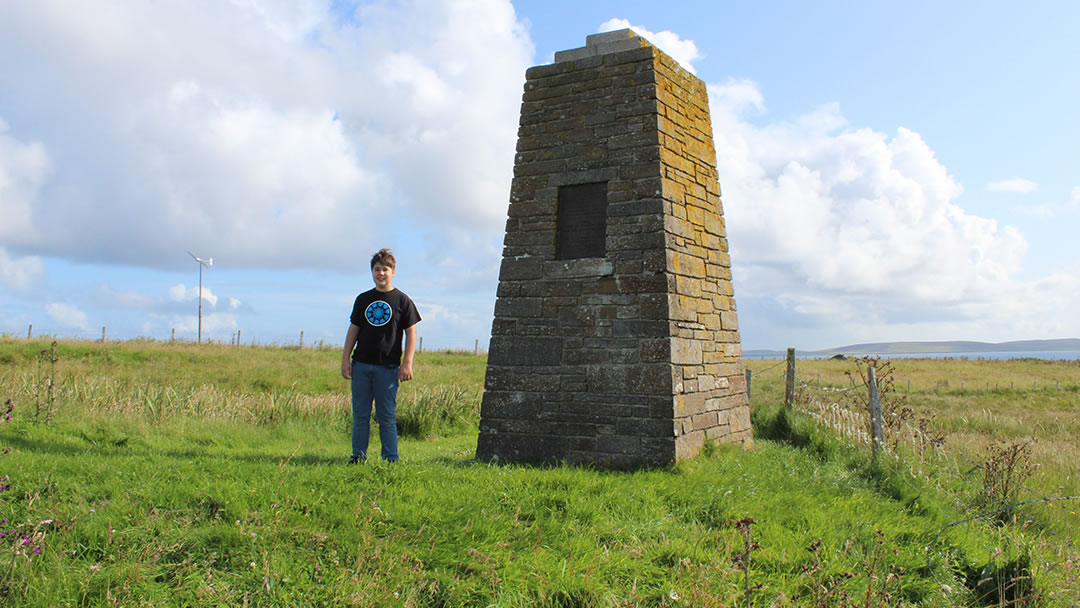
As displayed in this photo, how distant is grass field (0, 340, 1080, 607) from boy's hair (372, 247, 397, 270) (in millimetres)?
1891

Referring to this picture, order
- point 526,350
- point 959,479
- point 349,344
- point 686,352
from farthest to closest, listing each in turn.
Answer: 1. point 526,350
2. point 686,352
3. point 959,479
4. point 349,344

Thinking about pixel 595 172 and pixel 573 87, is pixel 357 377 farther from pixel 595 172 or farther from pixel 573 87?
pixel 573 87

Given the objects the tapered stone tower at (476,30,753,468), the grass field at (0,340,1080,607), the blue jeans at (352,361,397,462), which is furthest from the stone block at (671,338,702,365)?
the blue jeans at (352,361,397,462)

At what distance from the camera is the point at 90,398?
34.3 feet

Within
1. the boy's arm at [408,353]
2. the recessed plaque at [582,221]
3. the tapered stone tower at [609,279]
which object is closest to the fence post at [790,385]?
the tapered stone tower at [609,279]

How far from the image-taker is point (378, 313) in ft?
20.6

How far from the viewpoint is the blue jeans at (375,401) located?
6.28 meters

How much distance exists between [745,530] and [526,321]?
176 inches

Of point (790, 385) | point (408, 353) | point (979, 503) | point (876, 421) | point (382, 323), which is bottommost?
point (979, 503)

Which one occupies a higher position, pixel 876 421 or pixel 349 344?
pixel 349 344

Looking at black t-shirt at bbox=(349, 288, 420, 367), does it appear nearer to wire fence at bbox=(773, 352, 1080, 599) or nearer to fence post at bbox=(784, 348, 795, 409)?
wire fence at bbox=(773, 352, 1080, 599)

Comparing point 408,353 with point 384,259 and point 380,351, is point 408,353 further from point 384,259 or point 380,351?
point 384,259

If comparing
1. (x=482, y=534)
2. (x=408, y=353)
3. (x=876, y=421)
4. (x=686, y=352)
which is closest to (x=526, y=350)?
(x=408, y=353)

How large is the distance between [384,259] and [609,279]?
231 cm
